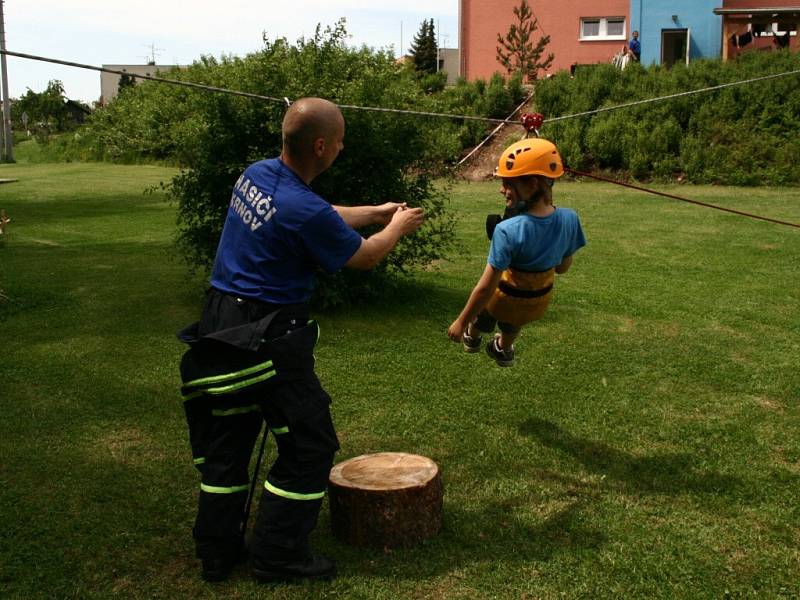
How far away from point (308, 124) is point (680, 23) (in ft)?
124

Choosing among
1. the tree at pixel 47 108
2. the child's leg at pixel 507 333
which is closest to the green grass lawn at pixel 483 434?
the child's leg at pixel 507 333

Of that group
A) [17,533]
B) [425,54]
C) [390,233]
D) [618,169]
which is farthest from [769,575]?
[425,54]

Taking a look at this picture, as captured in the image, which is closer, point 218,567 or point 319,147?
point 319,147

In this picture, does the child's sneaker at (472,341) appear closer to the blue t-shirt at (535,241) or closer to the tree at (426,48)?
the blue t-shirt at (535,241)

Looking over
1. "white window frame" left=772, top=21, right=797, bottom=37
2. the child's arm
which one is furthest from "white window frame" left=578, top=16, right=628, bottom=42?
the child's arm

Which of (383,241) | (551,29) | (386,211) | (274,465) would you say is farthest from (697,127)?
(274,465)

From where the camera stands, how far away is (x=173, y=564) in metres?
4.54

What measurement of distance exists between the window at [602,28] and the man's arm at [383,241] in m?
38.9

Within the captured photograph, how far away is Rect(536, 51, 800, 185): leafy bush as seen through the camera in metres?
26.9

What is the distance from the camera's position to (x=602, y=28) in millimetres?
40969

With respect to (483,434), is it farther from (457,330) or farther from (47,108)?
(47,108)

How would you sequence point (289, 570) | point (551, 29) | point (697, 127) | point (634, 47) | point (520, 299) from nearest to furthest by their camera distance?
point (289, 570), point (520, 299), point (697, 127), point (634, 47), point (551, 29)

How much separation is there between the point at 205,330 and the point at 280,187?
782 millimetres

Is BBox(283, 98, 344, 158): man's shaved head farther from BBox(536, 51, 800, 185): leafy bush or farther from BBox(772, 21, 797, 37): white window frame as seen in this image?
BBox(772, 21, 797, 37): white window frame
